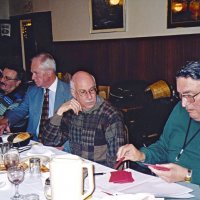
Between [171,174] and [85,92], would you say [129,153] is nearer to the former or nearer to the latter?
[171,174]

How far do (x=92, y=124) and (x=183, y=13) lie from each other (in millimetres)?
2781

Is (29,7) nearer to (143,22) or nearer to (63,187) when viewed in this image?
(143,22)

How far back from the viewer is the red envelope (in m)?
1.67

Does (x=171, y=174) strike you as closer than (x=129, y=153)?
Yes

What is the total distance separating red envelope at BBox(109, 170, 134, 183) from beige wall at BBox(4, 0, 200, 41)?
3252mm

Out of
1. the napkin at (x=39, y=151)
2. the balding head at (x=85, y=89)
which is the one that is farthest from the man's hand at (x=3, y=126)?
the balding head at (x=85, y=89)

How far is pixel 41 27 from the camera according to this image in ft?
23.8

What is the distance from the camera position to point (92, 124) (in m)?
2.43

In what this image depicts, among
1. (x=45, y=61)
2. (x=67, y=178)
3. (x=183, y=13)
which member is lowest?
(x=67, y=178)

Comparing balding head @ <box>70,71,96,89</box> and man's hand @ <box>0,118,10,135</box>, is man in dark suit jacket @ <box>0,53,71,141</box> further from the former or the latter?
balding head @ <box>70,71,96,89</box>

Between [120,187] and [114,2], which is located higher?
[114,2]

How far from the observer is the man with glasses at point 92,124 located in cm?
234

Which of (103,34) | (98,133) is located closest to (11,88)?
(98,133)

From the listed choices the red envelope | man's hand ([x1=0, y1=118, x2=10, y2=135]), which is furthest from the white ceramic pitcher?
man's hand ([x1=0, y1=118, x2=10, y2=135])
